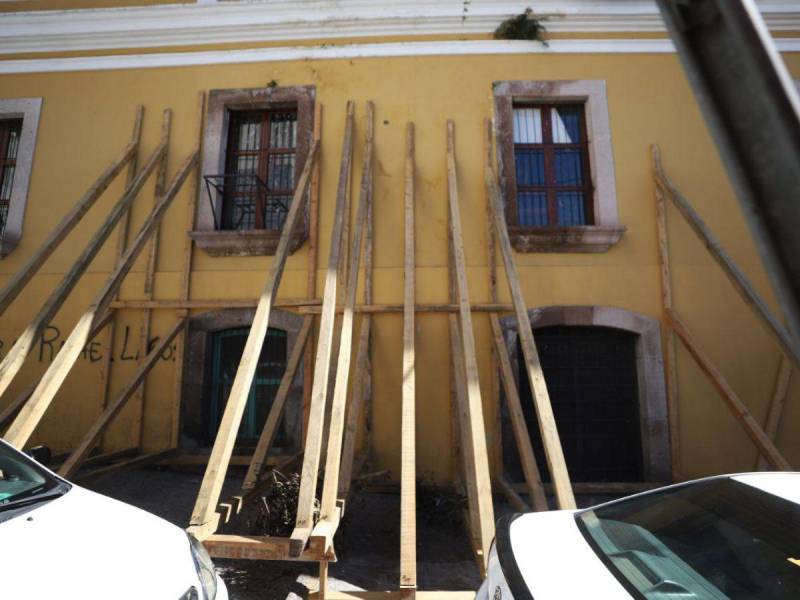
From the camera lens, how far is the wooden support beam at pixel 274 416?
404cm

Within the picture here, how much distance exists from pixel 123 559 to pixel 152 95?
634 centimetres

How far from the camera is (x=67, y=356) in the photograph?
12.7ft

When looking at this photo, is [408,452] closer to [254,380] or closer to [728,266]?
[254,380]

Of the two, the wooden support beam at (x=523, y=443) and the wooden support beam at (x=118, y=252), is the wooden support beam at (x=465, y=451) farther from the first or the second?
the wooden support beam at (x=118, y=252)

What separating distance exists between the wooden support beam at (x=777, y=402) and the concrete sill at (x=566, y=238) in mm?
2256

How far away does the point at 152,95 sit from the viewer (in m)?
6.54

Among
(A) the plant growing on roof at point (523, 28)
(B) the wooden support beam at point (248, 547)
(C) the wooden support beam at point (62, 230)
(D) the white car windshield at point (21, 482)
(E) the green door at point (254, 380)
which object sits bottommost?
(B) the wooden support beam at point (248, 547)

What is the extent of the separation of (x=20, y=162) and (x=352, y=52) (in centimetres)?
469

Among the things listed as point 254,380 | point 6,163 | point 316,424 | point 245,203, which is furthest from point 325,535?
point 6,163

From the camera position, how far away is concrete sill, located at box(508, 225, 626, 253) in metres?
5.79

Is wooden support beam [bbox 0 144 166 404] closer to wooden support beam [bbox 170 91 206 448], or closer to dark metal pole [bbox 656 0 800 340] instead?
wooden support beam [bbox 170 91 206 448]

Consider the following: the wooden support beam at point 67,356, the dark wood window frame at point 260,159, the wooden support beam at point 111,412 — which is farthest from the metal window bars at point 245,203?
the wooden support beam at point 111,412

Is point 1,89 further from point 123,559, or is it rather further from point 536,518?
point 536,518

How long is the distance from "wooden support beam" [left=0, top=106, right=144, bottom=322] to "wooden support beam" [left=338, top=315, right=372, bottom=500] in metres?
3.19
